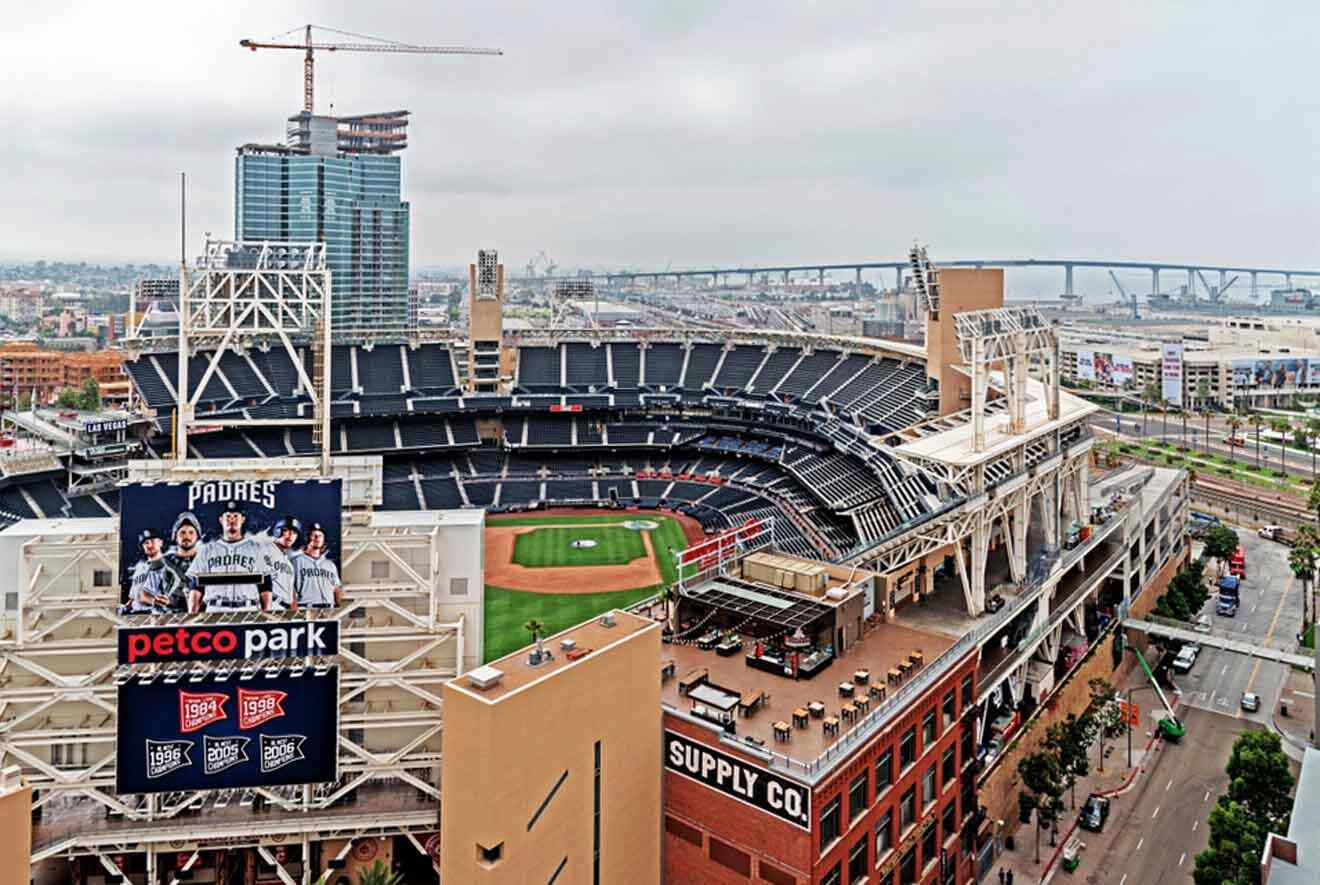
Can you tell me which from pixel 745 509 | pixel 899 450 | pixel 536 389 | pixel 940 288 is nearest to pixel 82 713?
pixel 899 450

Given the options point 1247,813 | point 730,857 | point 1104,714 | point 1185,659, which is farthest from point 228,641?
point 1185,659

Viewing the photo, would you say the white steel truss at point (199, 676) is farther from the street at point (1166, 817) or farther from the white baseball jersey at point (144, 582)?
the street at point (1166, 817)

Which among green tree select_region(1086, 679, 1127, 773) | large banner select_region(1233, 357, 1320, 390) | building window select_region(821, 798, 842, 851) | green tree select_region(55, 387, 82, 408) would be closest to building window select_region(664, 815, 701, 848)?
building window select_region(821, 798, 842, 851)

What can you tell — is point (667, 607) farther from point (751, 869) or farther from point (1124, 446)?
point (1124, 446)

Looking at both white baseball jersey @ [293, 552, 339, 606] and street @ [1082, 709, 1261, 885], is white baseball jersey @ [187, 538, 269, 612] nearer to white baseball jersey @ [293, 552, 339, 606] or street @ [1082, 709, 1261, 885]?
white baseball jersey @ [293, 552, 339, 606]

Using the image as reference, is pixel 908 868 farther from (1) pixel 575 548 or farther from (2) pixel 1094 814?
(1) pixel 575 548
